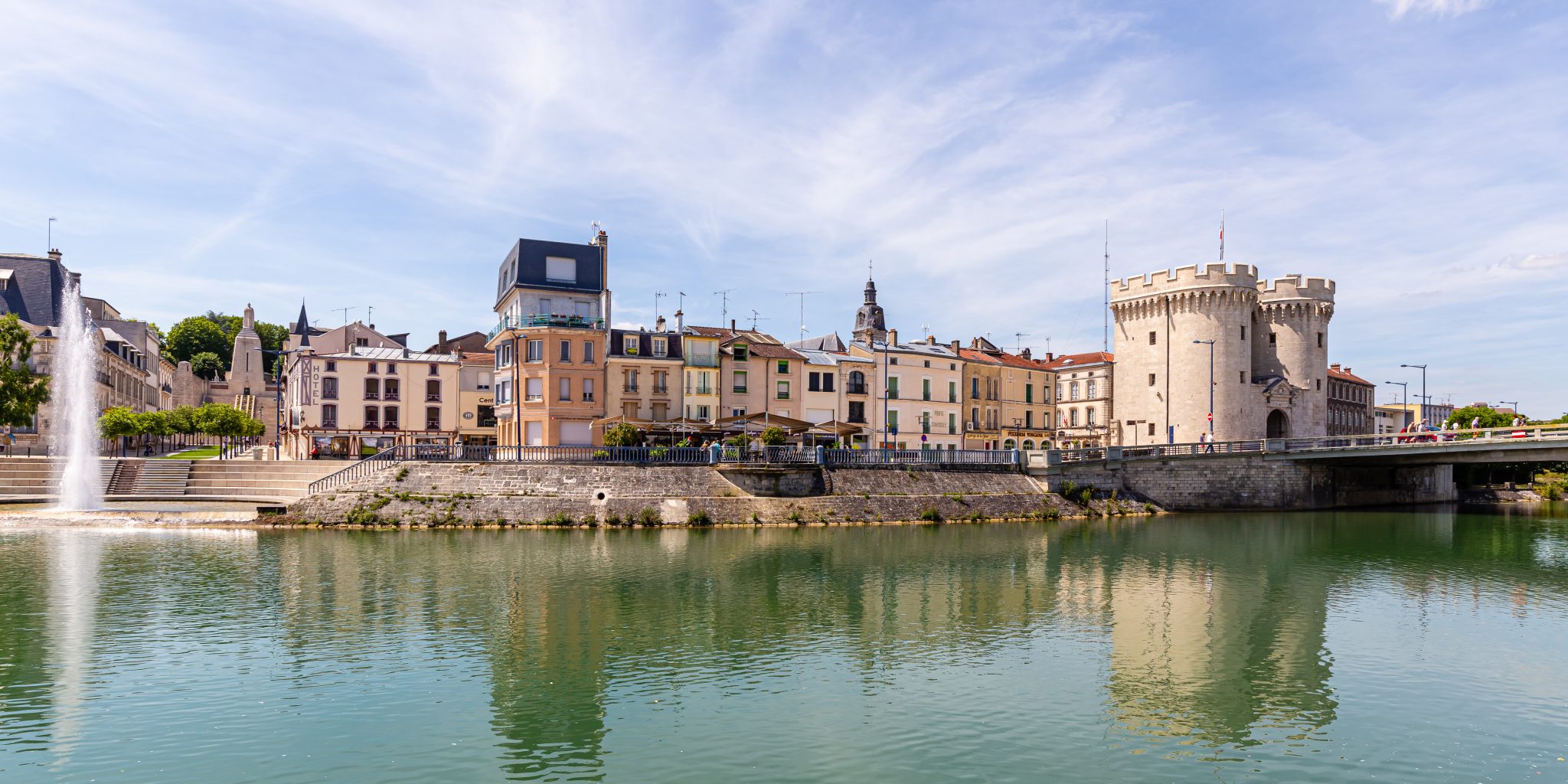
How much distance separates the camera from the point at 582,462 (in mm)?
53219

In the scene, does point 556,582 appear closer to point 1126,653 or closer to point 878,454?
point 1126,653

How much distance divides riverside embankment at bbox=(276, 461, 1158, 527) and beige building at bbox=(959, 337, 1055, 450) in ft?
70.3

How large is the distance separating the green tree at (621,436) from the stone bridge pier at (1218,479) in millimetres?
27686

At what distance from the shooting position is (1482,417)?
114 m

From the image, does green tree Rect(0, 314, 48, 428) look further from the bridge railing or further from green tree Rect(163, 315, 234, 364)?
green tree Rect(163, 315, 234, 364)

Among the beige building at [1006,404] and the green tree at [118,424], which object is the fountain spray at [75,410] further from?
the beige building at [1006,404]

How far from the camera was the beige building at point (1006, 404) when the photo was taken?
268ft

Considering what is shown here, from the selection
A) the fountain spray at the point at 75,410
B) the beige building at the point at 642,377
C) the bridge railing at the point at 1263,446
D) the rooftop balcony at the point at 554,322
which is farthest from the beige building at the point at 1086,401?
the fountain spray at the point at 75,410

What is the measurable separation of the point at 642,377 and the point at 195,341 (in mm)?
110806

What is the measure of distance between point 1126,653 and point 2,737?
76.7ft

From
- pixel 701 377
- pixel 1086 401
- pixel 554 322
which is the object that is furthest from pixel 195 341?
pixel 1086 401

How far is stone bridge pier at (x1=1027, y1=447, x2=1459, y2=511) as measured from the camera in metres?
65.8

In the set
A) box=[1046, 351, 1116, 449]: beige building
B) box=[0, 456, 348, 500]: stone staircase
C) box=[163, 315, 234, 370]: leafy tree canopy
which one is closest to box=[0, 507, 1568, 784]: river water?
box=[0, 456, 348, 500]: stone staircase

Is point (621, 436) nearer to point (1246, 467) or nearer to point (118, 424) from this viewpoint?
point (118, 424)
